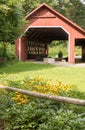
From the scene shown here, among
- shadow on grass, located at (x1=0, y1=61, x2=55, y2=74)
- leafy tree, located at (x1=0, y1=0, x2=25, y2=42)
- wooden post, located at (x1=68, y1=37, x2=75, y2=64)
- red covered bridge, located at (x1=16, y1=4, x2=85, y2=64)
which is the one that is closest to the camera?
leafy tree, located at (x1=0, y1=0, x2=25, y2=42)

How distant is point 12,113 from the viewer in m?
7.23

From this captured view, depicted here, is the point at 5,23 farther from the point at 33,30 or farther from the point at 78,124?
the point at 78,124

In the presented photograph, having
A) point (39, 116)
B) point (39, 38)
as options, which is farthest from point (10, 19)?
point (39, 116)

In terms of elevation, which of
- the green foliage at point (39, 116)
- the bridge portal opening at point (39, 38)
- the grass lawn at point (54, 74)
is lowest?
the grass lawn at point (54, 74)

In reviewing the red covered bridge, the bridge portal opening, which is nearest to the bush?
the red covered bridge

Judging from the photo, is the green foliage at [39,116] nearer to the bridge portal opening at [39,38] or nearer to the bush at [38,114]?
the bush at [38,114]

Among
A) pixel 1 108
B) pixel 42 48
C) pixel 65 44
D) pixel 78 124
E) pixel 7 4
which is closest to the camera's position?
pixel 78 124

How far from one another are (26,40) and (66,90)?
27.4m

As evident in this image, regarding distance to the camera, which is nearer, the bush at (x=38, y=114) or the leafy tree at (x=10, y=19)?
the bush at (x=38, y=114)

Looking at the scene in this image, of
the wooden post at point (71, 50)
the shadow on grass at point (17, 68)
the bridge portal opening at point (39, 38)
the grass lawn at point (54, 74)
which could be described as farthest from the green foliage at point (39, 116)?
the bridge portal opening at point (39, 38)

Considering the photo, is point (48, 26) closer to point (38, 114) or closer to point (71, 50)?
point (71, 50)

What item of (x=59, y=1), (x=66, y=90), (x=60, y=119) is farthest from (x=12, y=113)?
(x=59, y=1)

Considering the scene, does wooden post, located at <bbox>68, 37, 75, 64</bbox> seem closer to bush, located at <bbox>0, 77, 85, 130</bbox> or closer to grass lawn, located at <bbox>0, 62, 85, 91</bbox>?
grass lawn, located at <bbox>0, 62, 85, 91</bbox>

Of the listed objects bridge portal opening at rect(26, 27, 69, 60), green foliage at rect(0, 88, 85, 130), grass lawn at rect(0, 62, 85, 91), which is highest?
bridge portal opening at rect(26, 27, 69, 60)
